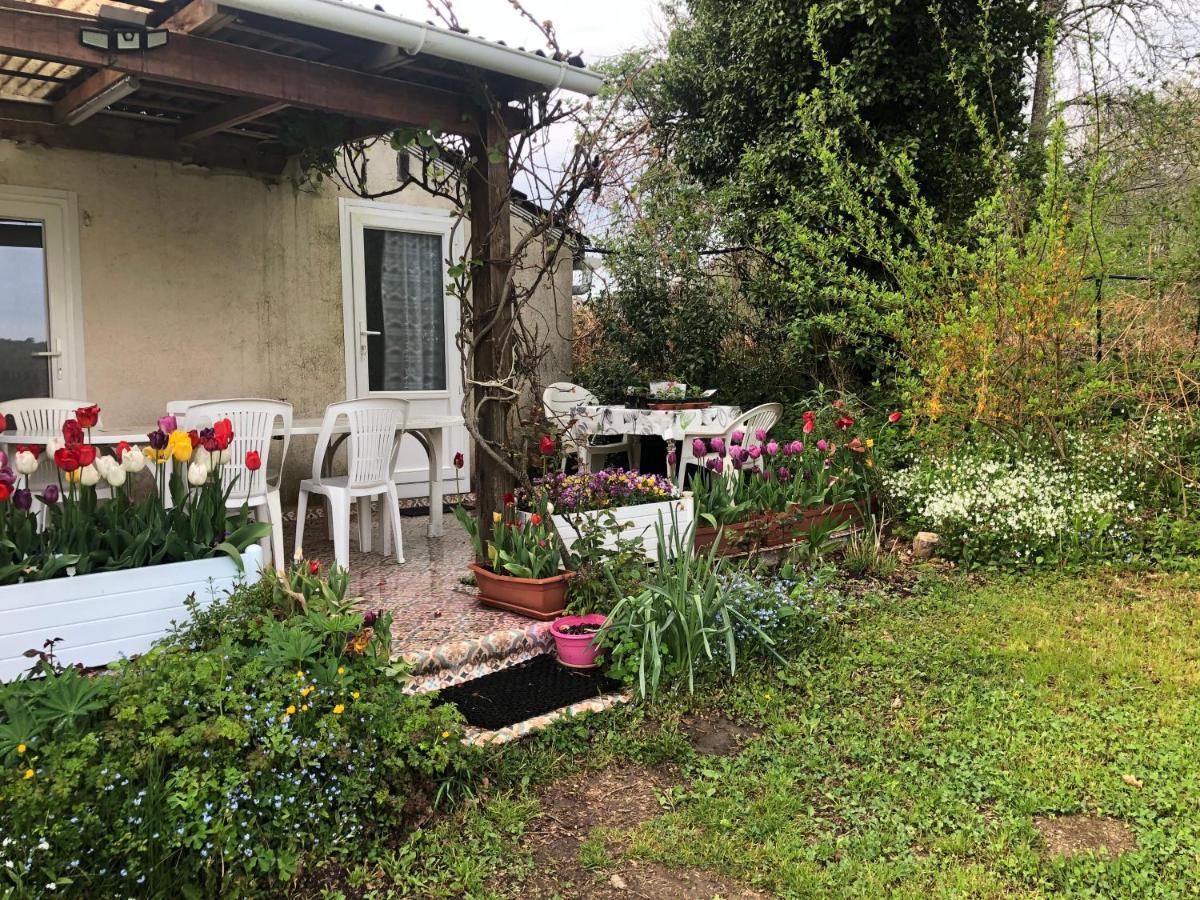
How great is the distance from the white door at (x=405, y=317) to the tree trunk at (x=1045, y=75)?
14.2 feet

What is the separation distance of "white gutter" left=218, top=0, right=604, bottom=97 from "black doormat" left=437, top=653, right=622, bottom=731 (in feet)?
8.40

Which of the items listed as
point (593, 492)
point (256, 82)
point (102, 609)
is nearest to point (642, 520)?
point (593, 492)

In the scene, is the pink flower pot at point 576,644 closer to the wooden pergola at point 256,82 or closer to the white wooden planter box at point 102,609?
the wooden pergola at point 256,82

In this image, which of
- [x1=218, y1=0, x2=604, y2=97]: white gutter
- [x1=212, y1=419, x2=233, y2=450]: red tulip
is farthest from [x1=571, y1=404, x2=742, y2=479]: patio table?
[x1=212, y1=419, x2=233, y2=450]: red tulip

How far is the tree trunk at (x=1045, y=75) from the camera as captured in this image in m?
5.34

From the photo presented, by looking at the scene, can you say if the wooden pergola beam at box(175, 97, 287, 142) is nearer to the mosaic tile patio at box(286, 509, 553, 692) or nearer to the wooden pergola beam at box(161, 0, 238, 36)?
the wooden pergola beam at box(161, 0, 238, 36)

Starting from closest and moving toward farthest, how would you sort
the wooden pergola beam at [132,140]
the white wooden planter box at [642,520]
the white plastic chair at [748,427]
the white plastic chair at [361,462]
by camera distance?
the white wooden planter box at [642,520]
the white plastic chair at [361,462]
the wooden pergola beam at [132,140]
the white plastic chair at [748,427]

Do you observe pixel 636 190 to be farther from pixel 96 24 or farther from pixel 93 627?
pixel 93 627

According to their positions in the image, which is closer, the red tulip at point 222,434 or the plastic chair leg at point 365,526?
the red tulip at point 222,434

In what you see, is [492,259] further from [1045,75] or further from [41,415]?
[1045,75]

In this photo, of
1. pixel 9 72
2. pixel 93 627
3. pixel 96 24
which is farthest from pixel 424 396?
pixel 93 627

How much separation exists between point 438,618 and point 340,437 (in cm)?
194

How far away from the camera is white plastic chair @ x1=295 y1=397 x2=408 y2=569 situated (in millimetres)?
4445

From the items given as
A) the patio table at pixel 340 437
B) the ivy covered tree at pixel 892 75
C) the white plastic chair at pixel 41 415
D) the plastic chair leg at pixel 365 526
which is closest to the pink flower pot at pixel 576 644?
the patio table at pixel 340 437
